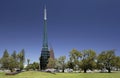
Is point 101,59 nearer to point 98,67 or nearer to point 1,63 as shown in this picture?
point 98,67

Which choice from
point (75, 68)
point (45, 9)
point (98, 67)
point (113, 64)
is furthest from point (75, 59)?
point (45, 9)

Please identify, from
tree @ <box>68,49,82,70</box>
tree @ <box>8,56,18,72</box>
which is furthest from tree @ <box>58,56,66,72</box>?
tree @ <box>8,56,18,72</box>

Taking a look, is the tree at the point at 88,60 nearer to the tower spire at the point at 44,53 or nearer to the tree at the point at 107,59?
the tree at the point at 107,59

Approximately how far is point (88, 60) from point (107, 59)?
10.4m

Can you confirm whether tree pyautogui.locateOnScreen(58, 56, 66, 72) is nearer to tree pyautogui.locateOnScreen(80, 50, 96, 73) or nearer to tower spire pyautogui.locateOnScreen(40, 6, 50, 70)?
tree pyautogui.locateOnScreen(80, 50, 96, 73)

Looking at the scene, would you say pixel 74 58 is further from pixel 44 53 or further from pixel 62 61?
pixel 44 53

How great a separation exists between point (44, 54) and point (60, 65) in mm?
36584

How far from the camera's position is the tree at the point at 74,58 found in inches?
4259

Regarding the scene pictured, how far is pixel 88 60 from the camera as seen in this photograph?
107m

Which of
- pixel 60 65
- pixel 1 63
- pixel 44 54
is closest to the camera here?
pixel 60 65

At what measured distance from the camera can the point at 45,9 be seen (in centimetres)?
15925

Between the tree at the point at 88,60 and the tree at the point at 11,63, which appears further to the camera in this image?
the tree at the point at 11,63

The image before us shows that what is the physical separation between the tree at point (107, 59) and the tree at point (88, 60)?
380 cm

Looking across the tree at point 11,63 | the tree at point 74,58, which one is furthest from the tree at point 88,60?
the tree at point 11,63
